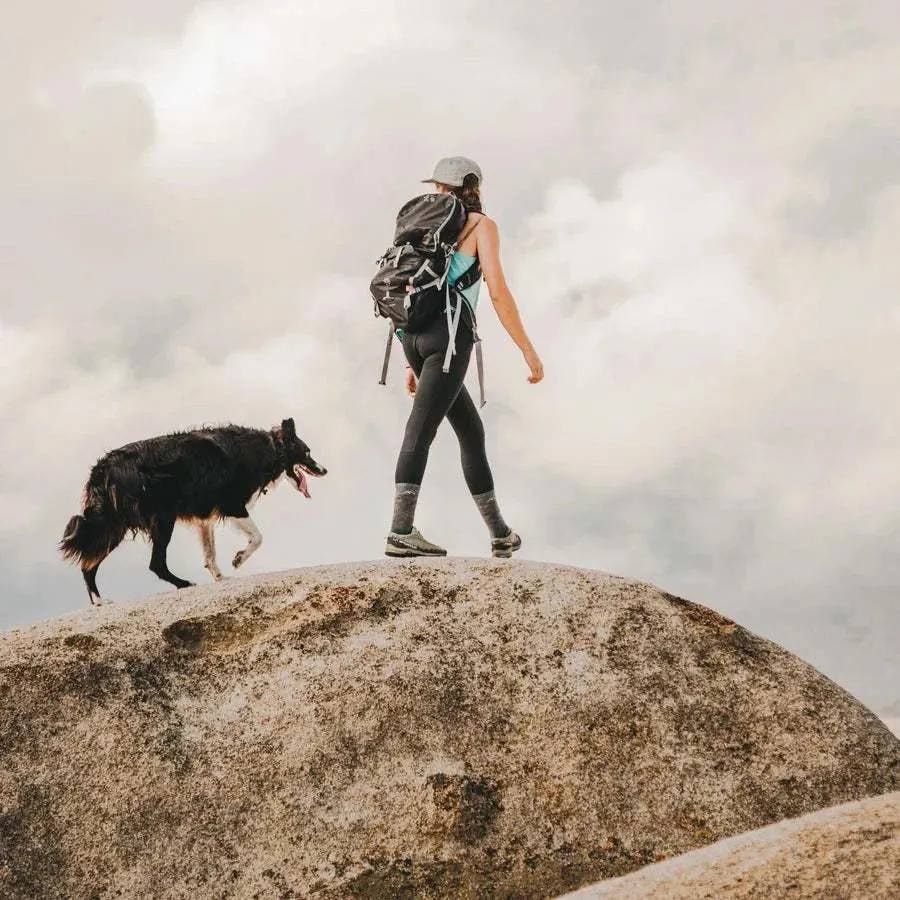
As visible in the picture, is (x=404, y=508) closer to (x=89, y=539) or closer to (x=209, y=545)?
(x=209, y=545)

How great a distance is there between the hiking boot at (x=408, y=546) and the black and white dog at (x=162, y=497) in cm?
207

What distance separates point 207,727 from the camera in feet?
27.7

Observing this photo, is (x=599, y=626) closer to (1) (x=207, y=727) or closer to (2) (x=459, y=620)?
(2) (x=459, y=620)

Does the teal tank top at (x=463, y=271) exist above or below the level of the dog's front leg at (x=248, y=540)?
above

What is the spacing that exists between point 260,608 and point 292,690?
2.86ft

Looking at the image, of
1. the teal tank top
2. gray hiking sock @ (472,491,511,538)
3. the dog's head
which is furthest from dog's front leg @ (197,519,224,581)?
the teal tank top

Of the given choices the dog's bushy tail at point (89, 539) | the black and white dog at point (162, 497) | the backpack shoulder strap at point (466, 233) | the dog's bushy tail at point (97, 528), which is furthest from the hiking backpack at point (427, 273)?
the dog's bushy tail at point (89, 539)

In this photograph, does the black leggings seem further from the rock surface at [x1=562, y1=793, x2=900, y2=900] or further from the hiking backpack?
the rock surface at [x1=562, y1=793, x2=900, y2=900]

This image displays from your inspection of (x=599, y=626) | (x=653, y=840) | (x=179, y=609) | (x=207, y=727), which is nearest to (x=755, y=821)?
(x=653, y=840)

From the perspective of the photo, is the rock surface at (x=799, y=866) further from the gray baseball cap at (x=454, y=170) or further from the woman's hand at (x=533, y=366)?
the gray baseball cap at (x=454, y=170)

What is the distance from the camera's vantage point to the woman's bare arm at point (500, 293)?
10.1 metres

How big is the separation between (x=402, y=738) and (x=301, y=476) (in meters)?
5.04

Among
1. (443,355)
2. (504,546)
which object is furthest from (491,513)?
(443,355)

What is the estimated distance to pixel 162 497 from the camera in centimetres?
1120
